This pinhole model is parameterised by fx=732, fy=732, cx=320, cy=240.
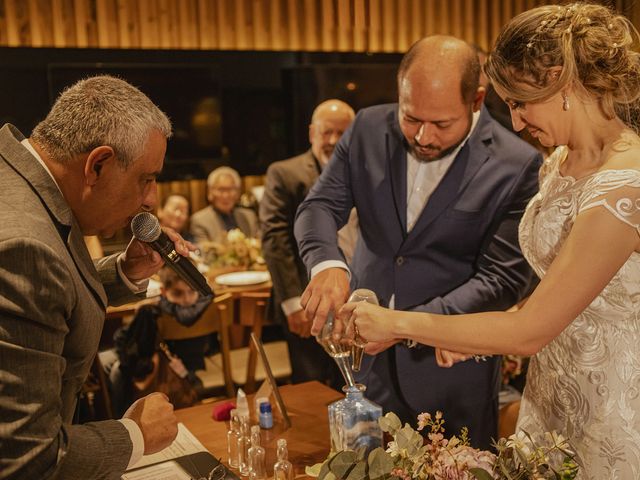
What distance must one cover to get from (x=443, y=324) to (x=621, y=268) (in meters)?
0.42

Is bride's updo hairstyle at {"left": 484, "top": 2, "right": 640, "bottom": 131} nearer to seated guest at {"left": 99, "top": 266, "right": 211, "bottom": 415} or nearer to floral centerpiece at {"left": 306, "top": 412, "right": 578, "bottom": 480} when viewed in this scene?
floral centerpiece at {"left": 306, "top": 412, "right": 578, "bottom": 480}

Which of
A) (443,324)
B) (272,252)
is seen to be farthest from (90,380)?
(443,324)

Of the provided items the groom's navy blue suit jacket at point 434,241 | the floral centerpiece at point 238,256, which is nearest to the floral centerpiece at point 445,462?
the groom's navy blue suit jacket at point 434,241

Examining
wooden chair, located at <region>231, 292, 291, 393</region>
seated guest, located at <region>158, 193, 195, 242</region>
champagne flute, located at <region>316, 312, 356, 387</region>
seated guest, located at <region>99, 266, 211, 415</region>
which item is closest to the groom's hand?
champagne flute, located at <region>316, 312, 356, 387</region>

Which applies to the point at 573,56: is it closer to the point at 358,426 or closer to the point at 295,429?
the point at 358,426

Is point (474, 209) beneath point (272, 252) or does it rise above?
above

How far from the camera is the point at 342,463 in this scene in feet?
4.53

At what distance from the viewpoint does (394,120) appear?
7.86 feet

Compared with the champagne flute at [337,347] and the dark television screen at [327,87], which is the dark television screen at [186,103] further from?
the champagne flute at [337,347]

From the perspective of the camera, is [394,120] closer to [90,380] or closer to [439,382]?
[439,382]

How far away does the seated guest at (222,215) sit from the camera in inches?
252

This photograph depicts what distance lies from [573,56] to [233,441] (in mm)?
1309

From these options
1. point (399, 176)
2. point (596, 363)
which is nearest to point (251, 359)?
point (399, 176)

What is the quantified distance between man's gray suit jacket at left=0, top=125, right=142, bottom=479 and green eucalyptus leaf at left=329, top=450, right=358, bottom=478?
1.30 ft
